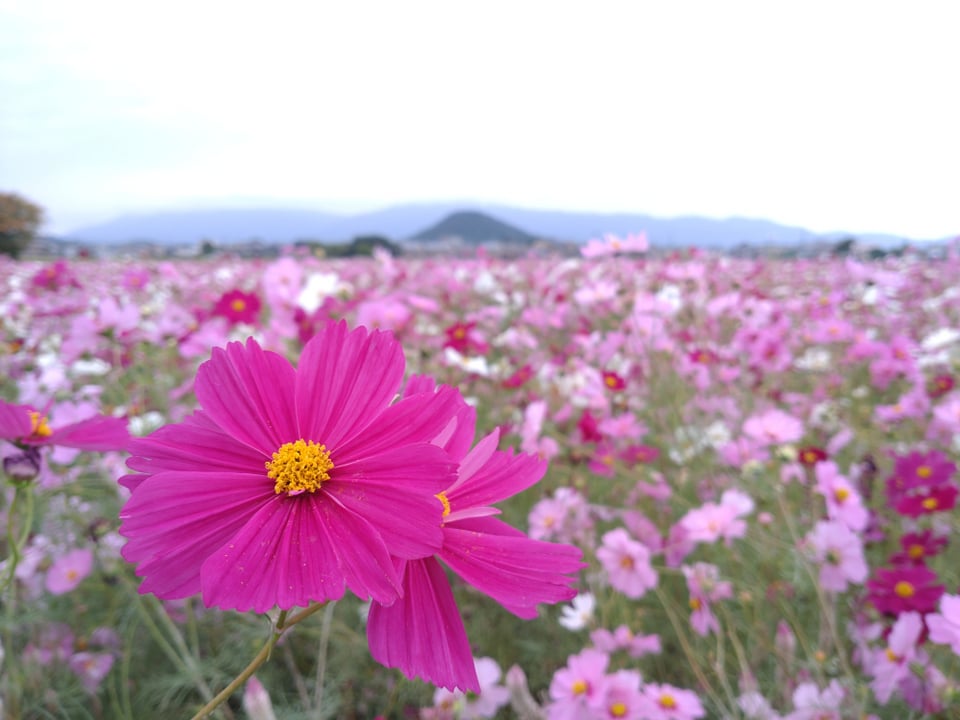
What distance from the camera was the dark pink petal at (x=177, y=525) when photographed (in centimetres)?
26

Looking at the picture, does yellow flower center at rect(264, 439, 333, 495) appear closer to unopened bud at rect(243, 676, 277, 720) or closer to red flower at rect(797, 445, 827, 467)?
unopened bud at rect(243, 676, 277, 720)

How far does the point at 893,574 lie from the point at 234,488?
2.71 feet

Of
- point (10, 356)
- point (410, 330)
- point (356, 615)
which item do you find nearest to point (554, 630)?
point (356, 615)

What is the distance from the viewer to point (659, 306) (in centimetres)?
167

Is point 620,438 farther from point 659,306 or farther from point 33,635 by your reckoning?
point 33,635

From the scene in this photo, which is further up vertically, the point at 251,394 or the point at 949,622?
the point at 251,394

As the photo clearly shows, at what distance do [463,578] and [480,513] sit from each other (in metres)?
0.03

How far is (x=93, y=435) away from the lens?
1.38 feet

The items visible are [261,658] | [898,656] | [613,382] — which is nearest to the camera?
[261,658]

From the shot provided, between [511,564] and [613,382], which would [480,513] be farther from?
[613,382]

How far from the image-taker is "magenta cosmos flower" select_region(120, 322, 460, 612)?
0.25m

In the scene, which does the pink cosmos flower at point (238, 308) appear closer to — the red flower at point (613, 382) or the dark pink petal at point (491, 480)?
the red flower at point (613, 382)

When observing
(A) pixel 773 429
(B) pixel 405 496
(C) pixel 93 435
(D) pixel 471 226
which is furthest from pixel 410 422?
→ (D) pixel 471 226

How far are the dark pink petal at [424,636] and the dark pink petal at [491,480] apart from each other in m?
0.04
